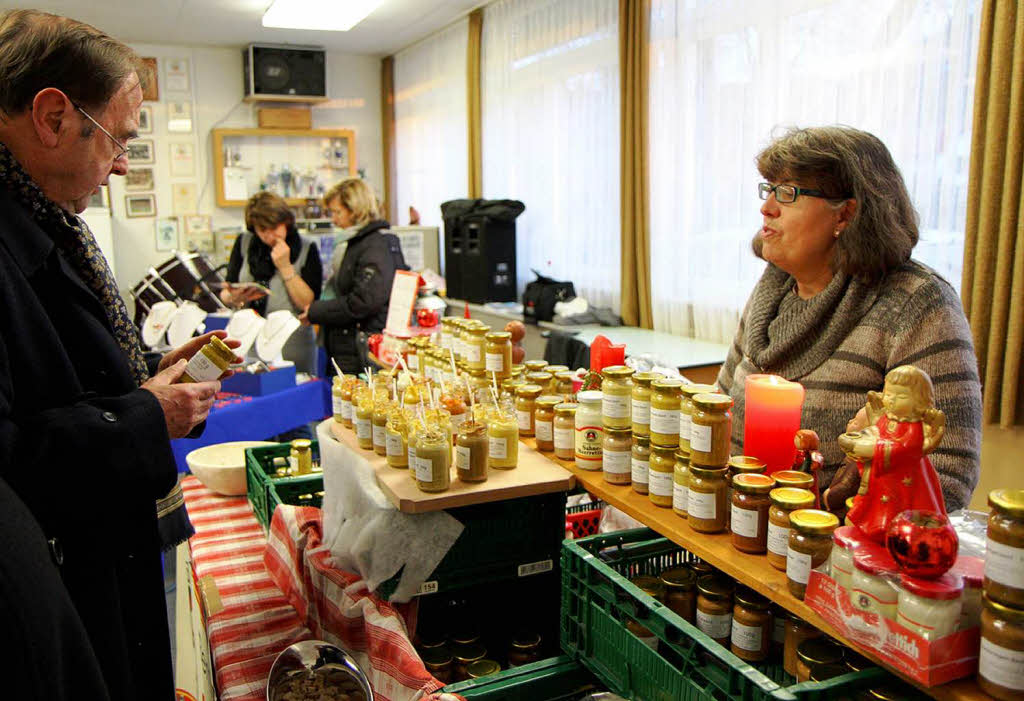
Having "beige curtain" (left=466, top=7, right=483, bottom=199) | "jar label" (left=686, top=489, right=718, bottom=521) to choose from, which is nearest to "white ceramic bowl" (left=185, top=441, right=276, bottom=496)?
"jar label" (left=686, top=489, right=718, bottom=521)

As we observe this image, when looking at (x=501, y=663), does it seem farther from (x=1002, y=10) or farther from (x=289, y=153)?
(x=289, y=153)

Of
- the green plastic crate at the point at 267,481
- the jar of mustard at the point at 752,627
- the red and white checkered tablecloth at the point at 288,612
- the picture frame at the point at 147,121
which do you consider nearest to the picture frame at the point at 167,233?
the picture frame at the point at 147,121

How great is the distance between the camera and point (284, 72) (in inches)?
300

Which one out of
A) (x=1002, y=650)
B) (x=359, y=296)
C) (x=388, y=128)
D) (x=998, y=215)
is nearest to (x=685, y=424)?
(x=1002, y=650)

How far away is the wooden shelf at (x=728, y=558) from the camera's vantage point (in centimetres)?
93

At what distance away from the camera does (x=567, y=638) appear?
56.8 inches

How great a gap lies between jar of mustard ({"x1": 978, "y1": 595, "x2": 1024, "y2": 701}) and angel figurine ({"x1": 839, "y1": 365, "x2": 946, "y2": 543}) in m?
0.15

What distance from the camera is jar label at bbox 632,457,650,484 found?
1481 mm

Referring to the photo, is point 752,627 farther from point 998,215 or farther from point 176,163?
point 176,163

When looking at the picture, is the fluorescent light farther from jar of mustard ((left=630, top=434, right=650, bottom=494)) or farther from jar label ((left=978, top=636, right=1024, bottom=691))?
jar label ((left=978, top=636, right=1024, bottom=691))

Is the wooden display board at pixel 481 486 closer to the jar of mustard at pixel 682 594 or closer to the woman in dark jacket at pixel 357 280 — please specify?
the jar of mustard at pixel 682 594

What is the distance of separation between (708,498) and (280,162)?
7566 mm

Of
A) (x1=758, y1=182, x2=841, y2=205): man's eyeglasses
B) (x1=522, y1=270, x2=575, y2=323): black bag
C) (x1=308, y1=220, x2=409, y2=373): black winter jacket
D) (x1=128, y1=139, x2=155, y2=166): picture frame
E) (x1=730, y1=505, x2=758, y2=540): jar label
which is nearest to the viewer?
(x1=730, y1=505, x2=758, y2=540): jar label

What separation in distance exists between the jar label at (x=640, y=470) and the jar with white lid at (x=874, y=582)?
503 mm
